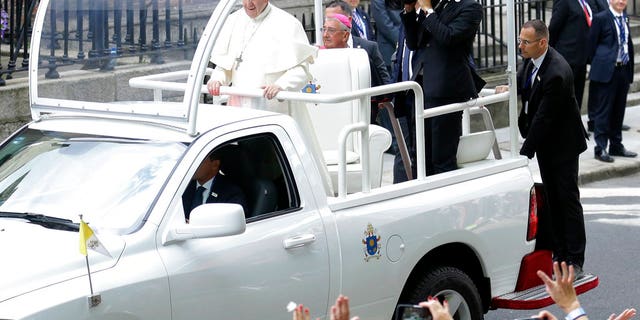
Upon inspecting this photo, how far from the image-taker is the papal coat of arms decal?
6.19m

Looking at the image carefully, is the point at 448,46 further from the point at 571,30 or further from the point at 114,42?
the point at 571,30

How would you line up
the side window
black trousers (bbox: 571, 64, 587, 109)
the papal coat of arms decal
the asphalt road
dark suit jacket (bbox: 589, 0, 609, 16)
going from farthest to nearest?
dark suit jacket (bbox: 589, 0, 609, 16), black trousers (bbox: 571, 64, 587, 109), the asphalt road, the papal coat of arms decal, the side window

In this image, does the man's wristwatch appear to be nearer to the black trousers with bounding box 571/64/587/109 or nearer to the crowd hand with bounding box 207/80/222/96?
the crowd hand with bounding box 207/80/222/96

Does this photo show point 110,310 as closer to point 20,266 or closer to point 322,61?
point 20,266

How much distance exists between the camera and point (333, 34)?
30.4 ft

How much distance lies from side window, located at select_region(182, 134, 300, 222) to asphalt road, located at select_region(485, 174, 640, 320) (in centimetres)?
266

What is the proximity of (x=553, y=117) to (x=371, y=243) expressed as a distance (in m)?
2.44

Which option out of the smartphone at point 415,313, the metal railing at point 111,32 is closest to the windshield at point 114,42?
the metal railing at point 111,32

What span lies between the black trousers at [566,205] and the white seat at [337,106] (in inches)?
54.5

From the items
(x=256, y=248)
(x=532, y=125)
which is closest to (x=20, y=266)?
(x=256, y=248)

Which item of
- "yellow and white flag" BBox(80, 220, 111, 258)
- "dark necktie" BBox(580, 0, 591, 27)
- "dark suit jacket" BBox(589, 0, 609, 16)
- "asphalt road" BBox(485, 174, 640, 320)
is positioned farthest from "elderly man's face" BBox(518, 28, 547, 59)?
"dark suit jacket" BBox(589, 0, 609, 16)

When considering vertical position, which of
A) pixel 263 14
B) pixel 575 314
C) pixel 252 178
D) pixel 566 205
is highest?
pixel 263 14

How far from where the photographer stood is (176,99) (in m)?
7.94

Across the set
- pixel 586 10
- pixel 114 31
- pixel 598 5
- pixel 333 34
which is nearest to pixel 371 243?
pixel 114 31
